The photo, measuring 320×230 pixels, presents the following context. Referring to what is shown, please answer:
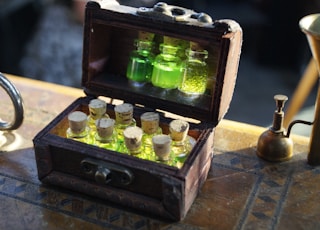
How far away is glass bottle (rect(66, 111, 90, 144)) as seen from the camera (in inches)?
40.4

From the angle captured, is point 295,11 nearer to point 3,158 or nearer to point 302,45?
point 302,45

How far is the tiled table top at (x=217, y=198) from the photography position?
39.0 inches

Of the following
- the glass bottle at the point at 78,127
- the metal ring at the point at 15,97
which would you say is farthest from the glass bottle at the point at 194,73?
the metal ring at the point at 15,97

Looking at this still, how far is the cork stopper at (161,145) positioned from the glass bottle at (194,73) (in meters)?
0.17

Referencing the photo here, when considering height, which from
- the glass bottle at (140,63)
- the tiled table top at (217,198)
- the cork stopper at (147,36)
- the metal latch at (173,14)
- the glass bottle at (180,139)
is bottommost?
the tiled table top at (217,198)

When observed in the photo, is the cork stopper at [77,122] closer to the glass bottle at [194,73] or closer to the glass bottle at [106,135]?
the glass bottle at [106,135]

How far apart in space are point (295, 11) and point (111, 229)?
209 cm

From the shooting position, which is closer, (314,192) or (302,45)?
(314,192)

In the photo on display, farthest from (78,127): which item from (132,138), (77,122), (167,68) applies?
(167,68)

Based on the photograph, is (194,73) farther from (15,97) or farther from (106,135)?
(15,97)

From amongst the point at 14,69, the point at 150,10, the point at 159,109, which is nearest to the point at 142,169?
the point at 159,109

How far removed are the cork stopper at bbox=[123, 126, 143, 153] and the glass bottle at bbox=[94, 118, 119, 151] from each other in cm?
4

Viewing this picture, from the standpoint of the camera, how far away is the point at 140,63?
3.78ft

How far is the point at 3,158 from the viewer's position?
3.78 ft
